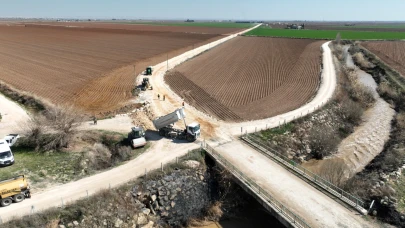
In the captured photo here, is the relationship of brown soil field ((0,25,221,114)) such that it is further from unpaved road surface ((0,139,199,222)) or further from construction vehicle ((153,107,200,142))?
unpaved road surface ((0,139,199,222))

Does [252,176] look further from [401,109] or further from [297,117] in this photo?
[401,109]

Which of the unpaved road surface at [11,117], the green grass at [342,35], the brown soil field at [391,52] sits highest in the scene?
the green grass at [342,35]

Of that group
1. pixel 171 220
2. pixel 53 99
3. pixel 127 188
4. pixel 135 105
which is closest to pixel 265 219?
pixel 171 220

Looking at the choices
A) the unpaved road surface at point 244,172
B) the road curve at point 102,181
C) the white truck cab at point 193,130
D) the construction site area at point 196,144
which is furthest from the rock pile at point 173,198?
the white truck cab at point 193,130

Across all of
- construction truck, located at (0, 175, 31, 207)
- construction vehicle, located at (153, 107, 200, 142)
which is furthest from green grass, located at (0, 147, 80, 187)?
construction vehicle, located at (153, 107, 200, 142)

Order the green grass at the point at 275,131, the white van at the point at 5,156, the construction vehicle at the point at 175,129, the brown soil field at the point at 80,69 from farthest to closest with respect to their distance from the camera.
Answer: the brown soil field at the point at 80,69 → the green grass at the point at 275,131 → the construction vehicle at the point at 175,129 → the white van at the point at 5,156

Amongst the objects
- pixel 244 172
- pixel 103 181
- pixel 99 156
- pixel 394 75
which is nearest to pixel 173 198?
pixel 103 181

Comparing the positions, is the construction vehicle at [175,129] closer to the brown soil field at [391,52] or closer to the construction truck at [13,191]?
the construction truck at [13,191]

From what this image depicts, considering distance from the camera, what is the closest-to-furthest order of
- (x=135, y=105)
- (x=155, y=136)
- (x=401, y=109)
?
(x=155, y=136) → (x=135, y=105) → (x=401, y=109)
